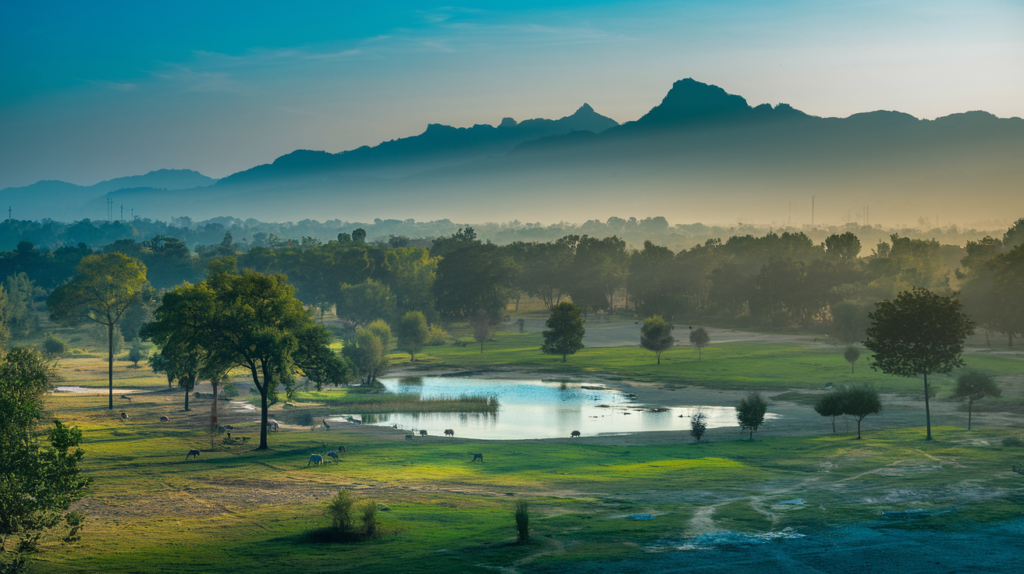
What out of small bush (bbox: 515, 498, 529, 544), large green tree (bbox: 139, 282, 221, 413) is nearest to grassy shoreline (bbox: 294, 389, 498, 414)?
large green tree (bbox: 139, 282, 221, 413)

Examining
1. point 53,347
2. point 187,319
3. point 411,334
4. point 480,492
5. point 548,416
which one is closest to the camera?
point 480,492

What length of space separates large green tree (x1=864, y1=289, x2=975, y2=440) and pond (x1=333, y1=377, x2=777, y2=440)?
15.6 meters

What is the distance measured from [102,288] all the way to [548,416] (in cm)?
4164

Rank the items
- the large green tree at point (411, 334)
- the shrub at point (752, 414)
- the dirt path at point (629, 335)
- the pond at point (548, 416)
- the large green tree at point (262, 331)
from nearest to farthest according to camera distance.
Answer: the large green tree at point (262, 331)
the shrub at point (752, 414)
the pond at point (548, 416)
the large green tree at point (411, 334)
the dirt path at point (629, 335)

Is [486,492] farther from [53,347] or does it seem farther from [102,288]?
[53,347]

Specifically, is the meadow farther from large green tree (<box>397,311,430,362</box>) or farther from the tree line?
the tree line

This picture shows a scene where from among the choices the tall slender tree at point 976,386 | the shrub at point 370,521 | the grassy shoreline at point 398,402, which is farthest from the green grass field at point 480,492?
the grassy shoreline at point 398,402

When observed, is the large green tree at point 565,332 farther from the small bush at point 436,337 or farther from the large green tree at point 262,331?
the large green tree at point 262,331

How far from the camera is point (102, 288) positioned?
222 ft

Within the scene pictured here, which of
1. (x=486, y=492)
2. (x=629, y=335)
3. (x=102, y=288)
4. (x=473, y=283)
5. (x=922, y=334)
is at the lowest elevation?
(x=486, y=492)

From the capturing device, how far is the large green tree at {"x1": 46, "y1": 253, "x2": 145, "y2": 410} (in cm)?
6681

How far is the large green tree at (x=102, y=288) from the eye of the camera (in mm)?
66812

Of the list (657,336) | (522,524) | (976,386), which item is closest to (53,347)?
(657,336)

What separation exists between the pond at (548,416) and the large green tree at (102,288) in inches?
868
